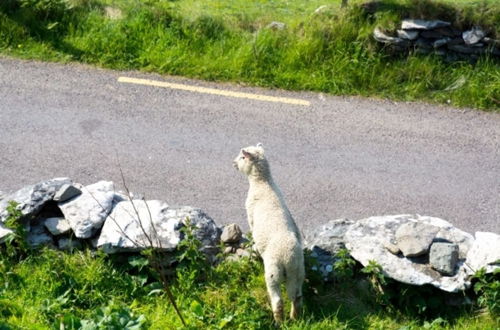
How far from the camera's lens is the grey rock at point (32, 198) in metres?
8.79

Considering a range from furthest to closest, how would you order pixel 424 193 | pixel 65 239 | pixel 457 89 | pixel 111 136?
pixel 457 89 < pixel 111 136 < pixel 424 193 < pixel 65 239

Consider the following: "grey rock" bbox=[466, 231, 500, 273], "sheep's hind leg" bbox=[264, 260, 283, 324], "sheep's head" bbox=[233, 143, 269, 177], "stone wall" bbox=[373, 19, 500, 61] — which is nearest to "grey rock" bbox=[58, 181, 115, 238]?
"sheep's head" bbox=[233, 143, 269, 177]

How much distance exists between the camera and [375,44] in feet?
42.5

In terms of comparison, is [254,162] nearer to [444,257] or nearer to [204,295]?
[204,295]

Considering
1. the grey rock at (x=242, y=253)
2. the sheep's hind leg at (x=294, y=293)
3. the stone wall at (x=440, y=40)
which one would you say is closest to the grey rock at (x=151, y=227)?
the grey rock at (x=242, y=253)

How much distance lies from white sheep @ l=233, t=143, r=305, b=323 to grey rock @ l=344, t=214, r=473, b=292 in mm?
799

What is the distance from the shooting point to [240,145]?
11.4 m

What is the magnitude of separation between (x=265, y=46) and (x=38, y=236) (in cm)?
563

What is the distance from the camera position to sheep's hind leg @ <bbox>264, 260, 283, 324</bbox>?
774 centimetres

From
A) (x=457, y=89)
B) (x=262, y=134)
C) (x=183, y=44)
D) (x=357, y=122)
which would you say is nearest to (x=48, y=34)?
(x=183, y=44)

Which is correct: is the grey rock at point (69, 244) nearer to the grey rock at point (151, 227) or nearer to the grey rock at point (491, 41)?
the grey rock at point (151, 227)

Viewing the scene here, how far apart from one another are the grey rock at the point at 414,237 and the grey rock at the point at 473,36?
5.18 meters

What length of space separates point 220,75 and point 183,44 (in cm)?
89

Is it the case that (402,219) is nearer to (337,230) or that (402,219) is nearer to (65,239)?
(337,230)
